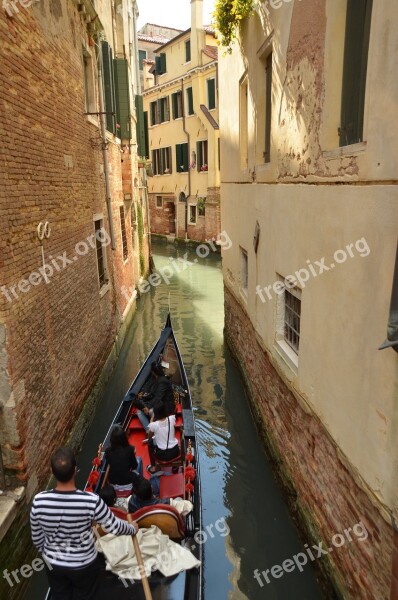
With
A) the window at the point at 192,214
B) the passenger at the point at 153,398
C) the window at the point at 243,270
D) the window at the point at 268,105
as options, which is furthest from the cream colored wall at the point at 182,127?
the passenger at the point at 153,398

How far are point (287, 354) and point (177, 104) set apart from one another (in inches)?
804

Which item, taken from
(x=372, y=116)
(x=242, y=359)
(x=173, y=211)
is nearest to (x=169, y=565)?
(x=372, y=116)

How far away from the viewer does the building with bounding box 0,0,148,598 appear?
399 cm

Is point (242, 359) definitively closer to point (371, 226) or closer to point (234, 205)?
point (234, 205)

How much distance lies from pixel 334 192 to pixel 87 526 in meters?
2.77

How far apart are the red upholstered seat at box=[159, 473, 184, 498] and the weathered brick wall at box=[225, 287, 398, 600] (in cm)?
117

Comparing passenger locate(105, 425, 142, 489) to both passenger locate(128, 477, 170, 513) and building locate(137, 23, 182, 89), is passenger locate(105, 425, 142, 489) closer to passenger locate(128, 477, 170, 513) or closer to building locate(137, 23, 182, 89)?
passenger locate(128, 477, 170, 513)

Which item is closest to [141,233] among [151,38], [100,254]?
[100,254]

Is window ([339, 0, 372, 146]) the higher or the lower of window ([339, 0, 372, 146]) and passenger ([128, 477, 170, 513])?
the higher

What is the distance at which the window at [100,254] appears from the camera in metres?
8.28

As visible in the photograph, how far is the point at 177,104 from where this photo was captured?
22.5 m

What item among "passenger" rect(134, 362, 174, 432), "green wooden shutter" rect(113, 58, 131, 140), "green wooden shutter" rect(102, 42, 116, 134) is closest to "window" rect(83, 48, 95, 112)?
"green wooden shutter" rect(102, 42, 116, 134)

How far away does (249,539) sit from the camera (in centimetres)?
481

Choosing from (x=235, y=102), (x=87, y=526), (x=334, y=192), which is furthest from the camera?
(x=235, y=102)
